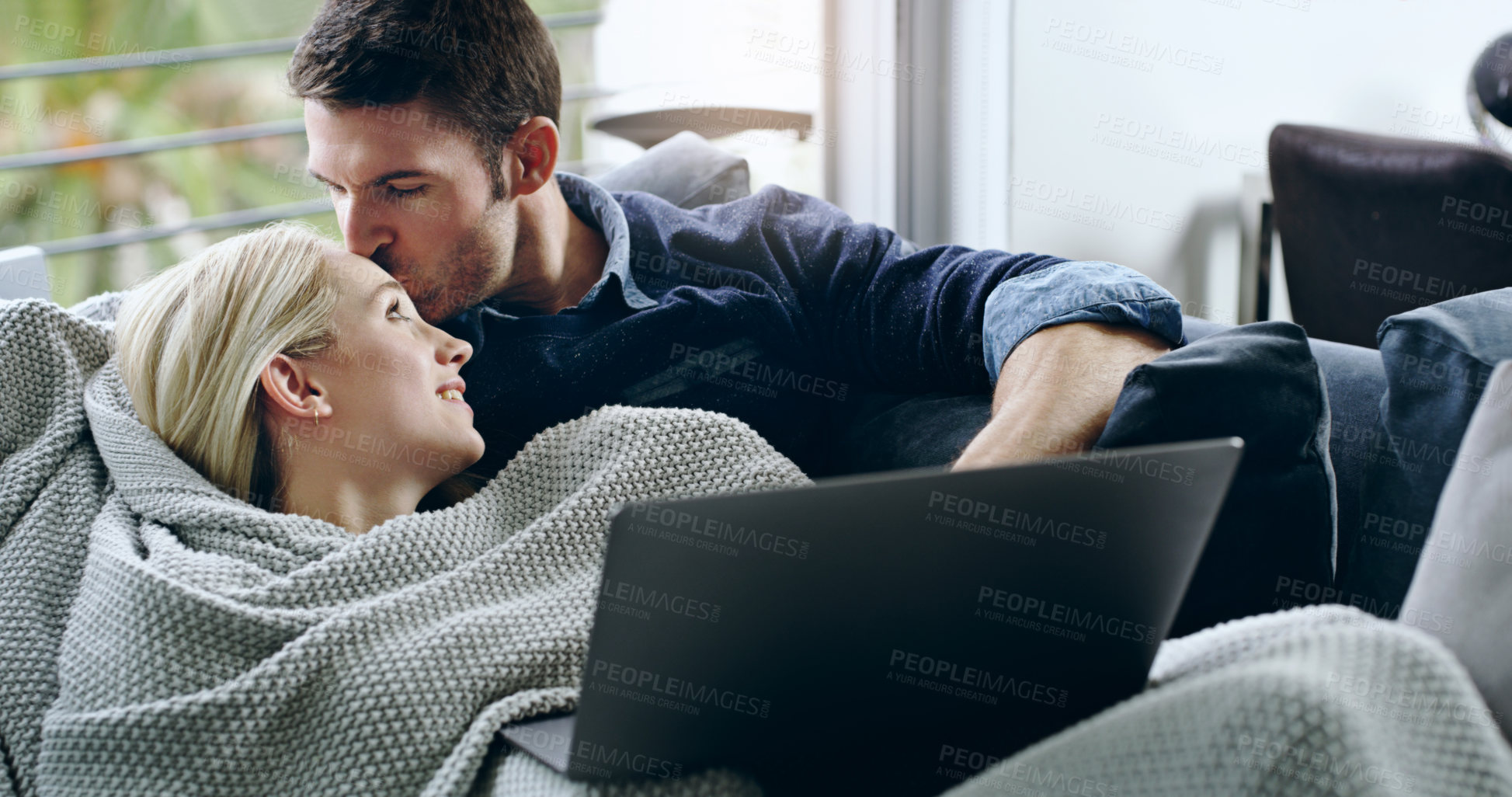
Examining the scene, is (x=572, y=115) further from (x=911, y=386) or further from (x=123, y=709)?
(x=123, y=709)

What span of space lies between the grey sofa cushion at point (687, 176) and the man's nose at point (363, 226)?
0.56 meters

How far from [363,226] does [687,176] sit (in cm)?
65

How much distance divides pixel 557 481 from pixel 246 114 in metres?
2.68

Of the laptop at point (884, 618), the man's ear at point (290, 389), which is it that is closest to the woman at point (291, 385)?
the man's ear at point (290, 389)

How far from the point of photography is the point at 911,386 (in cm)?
144

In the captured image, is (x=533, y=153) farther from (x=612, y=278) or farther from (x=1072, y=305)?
(x=1072, y=305)

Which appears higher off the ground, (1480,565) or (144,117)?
(144,117)

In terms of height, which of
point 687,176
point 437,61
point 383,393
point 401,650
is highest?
point 437,61

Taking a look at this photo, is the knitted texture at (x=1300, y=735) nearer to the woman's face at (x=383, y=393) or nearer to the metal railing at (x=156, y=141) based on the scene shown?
the woman's face at (x=383, y=393)

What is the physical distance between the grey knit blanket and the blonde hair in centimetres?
4

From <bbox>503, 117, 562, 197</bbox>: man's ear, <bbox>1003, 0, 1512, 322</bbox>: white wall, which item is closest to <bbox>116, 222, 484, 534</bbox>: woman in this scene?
<bbox>503, 117, 562, 197</bbox>: man's ear

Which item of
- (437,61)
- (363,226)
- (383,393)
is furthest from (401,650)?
(437,61)

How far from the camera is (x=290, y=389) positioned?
1144mm

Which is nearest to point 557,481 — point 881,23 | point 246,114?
point 881,23
